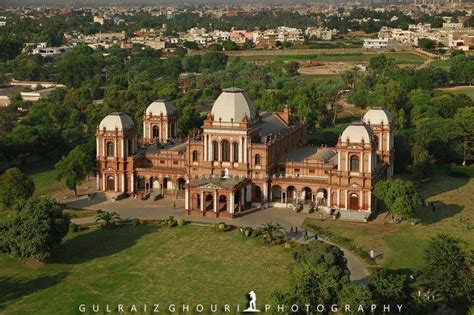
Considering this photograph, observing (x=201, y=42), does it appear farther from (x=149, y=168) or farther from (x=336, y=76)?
(x=149, y=168)

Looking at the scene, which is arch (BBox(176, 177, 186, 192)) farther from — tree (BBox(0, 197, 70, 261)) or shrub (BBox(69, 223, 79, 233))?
tree (BBox(0, 197, 70, 261))

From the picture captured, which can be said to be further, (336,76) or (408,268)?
(336,76)

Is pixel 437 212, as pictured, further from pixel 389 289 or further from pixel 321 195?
pixel 389 289

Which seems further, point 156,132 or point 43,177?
point 156,132

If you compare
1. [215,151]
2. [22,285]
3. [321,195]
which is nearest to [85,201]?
[215,151]

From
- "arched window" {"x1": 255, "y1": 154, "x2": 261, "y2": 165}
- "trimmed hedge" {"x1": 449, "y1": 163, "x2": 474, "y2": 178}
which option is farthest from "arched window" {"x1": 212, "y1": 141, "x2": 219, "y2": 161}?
"trimmed hedge" {"x1": 449, "y1": 163, "x2": 474, "y2": 178}

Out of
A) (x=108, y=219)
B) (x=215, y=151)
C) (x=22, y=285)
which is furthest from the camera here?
(x=215, y=151)

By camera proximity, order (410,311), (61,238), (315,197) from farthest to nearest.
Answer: (315,197)
(61,238)
(410,311)

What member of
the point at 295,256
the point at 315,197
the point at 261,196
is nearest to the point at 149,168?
the point at 261,196
